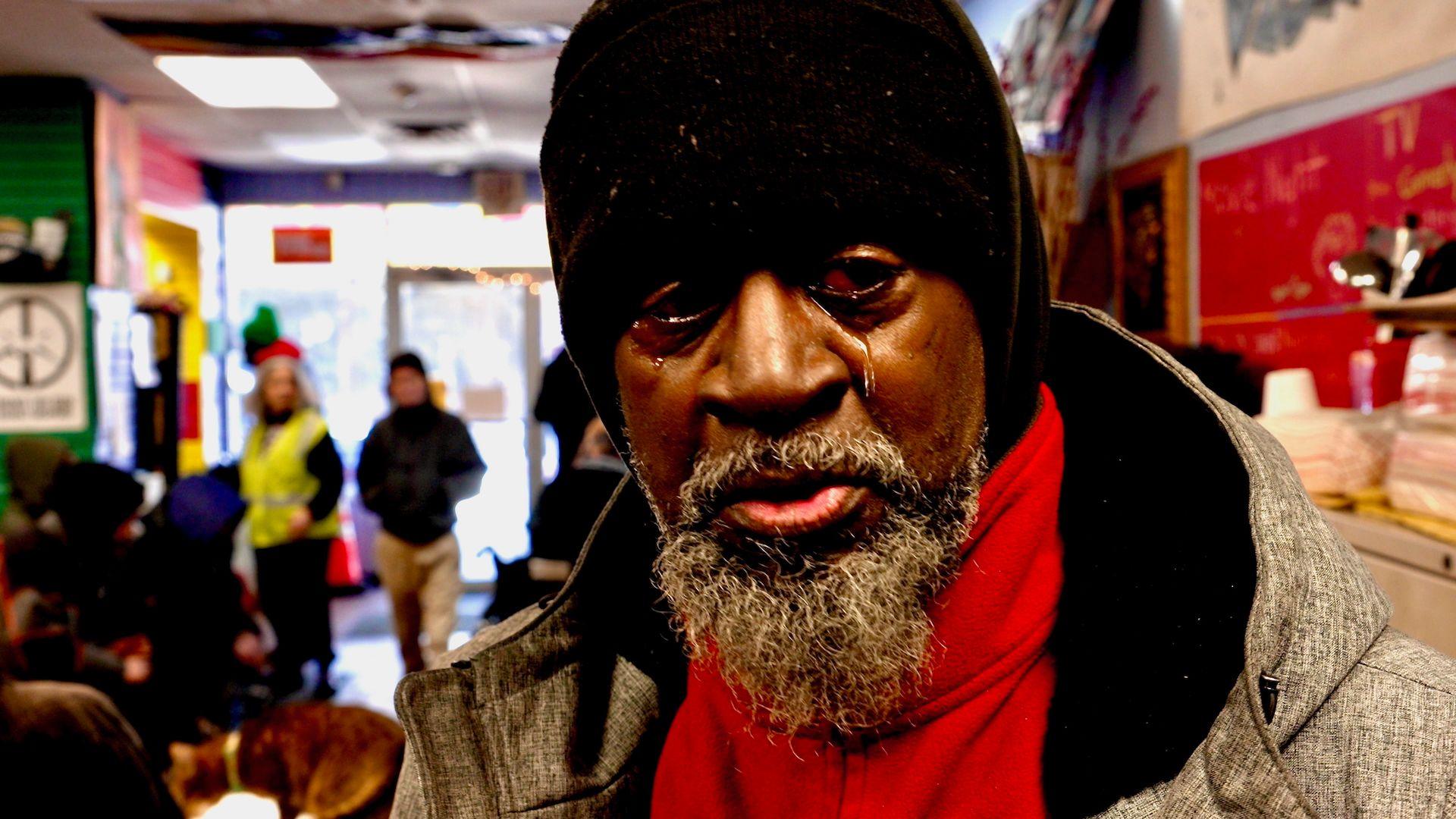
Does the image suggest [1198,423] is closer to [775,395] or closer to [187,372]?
[775,395]

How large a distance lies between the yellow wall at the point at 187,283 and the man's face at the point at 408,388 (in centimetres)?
376

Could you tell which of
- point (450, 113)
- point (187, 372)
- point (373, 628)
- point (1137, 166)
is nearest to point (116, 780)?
point (1137, 166)

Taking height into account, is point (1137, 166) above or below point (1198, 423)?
above

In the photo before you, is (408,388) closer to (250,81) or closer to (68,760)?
(250,81)

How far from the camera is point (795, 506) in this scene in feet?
2.46

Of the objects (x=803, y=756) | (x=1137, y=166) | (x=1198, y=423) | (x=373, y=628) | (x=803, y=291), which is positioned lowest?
(x=373, y=628)

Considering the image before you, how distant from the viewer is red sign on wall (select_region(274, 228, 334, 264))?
26.7 ft

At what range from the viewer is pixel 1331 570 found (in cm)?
71

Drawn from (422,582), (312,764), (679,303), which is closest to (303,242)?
(422,582)

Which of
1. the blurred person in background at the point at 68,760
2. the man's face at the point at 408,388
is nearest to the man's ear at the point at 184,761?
the blurred person in background at the point at 68,760

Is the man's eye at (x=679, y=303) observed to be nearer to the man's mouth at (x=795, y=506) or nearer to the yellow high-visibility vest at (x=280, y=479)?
the man's mouth at (x=795, y=506)

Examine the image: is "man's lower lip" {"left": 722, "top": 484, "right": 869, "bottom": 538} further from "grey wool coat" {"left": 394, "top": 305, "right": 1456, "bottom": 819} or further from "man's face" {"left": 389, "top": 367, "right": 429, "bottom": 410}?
"man's face" {"left": 389, "top": 367, "right": 429, "bottom": 410}

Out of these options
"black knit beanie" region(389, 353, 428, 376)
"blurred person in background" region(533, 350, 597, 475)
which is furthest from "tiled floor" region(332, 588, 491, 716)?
"black knit beanie" region(389, 353, 428, 376)

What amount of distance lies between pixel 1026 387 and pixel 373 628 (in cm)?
642
